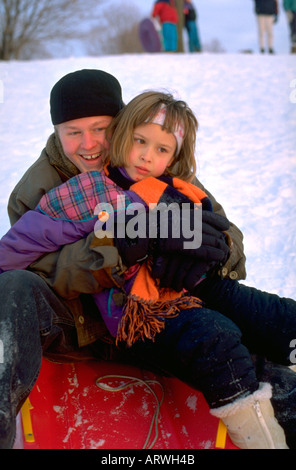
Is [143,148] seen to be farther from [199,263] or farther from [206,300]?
[206,300]

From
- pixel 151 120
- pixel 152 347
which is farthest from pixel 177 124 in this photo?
pixel 152 347

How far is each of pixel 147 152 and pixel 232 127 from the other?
14.1 ft

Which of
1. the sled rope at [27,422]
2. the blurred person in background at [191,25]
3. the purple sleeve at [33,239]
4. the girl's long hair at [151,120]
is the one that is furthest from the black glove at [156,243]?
the blurred person in background at [191,25]

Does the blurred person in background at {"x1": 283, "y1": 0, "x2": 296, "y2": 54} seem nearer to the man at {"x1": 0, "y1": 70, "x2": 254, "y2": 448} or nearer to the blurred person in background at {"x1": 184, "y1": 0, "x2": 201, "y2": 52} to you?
the blurred person in background at {"x1": 184, "y1": 0, "x2": 201, "y2": 52}

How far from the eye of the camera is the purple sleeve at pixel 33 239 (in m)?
1.86

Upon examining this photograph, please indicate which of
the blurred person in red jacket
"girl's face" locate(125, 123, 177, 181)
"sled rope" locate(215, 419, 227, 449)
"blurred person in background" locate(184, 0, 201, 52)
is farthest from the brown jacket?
"blurred person in background" locate(184, 0, 201, 52)

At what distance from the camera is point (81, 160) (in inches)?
86.1

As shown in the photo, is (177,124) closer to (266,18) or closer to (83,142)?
(83,142)

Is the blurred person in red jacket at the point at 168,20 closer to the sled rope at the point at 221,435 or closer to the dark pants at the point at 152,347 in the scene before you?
the dark pants at the point at 152,347

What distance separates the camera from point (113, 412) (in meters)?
1.87

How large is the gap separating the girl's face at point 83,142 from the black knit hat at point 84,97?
0.03 metres

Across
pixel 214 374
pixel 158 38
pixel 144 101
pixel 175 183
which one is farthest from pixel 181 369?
pixel 158 38

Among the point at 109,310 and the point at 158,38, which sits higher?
the point at 158,38

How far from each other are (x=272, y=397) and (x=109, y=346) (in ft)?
2.08
